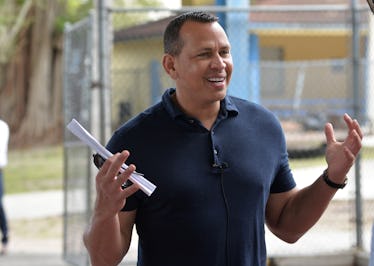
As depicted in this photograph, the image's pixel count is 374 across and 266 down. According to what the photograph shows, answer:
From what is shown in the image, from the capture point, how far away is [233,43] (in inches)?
357

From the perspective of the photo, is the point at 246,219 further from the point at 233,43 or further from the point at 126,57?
the point at 126,57

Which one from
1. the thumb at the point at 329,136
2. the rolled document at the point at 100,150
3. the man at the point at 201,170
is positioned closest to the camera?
the rolled document at the point at 100,150

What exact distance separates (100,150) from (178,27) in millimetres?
675

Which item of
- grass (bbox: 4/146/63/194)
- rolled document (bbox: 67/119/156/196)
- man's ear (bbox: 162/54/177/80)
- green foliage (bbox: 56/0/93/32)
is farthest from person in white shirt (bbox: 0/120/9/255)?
green foliage (bbox: 56/0/93/32)

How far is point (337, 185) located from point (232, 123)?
1.55ft

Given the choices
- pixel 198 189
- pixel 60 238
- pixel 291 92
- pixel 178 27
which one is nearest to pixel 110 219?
pixel 198 189

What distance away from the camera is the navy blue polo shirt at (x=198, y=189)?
11.5ft

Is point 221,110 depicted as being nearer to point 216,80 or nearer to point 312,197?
point 216,80

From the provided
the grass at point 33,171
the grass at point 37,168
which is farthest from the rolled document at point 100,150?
the grass at point 33,171

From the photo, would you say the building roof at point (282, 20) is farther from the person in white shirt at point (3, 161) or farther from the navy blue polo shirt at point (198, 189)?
the navy blue polo shirt at point (198, 189)

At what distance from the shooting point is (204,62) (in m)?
3.56

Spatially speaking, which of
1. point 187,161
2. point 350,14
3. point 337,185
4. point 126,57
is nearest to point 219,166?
point 187,161

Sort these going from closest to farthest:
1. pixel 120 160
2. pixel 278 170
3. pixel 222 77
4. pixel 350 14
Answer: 1. pixel 120 160
2. pixel 222 77
3. pixel 278 170
4. pixel 350 14

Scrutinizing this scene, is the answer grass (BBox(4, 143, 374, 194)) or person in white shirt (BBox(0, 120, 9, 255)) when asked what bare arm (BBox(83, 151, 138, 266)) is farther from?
grass (BBox(4, 143, 374, 194))
